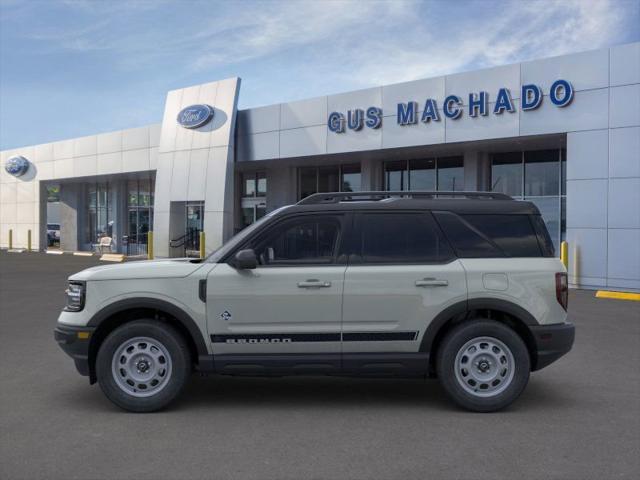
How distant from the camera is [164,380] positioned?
5391mm

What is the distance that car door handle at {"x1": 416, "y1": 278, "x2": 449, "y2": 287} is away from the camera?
5402 millimetres

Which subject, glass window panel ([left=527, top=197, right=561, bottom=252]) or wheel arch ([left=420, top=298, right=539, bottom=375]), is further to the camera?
glass window panel ([left=527, top=197, right=561, bottom=252])

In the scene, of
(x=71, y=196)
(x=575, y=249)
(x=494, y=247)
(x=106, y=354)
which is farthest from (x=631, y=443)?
(x=71, y=196)

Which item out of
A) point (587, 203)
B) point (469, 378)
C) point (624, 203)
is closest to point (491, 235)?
point (469, 378)

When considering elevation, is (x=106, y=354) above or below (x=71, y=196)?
below

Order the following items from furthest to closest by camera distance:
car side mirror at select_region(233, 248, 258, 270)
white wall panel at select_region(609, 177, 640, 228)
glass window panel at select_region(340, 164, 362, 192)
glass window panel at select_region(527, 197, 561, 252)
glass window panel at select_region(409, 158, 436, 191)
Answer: glass window panel at select_region(340, 164, 362, 192), glass window panel at select_region(409, 158, 436, 191), glass window panel at select_region(527, 197, 561, 252), white wall panel at select_region(609, 177, 640, 228), car side mirror at select_region(233, 248, 258, 270)

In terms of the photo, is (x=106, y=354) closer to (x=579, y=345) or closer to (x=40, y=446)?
(x=40, y=446)

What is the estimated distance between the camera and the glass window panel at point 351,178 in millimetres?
24812

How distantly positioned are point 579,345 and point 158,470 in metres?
6.37

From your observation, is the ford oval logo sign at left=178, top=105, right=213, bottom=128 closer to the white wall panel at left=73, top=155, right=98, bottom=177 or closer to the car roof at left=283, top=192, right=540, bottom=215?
the white wall panel at left=73, top=155, right=98, bottom=177

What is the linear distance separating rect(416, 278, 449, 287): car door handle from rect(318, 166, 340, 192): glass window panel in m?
20.3

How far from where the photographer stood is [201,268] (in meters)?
5.48

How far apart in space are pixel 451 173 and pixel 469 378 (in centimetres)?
1734

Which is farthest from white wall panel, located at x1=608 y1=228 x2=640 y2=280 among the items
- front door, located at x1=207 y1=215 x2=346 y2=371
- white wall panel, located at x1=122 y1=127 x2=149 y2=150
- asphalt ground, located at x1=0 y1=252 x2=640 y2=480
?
white wall panel, located at x1=122 y1=127 x2=149 y2=150
